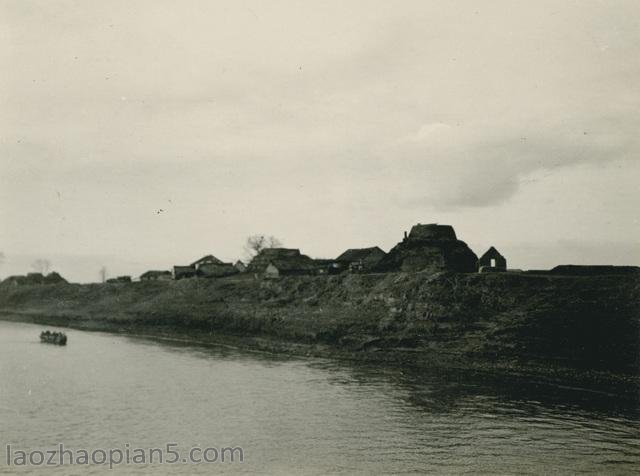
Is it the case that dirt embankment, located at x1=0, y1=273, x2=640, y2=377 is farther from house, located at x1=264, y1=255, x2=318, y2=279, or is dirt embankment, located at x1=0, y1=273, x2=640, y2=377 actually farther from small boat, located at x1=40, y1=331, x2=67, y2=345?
small boat, located at x1=40, y1=331, x2=67, y2=345

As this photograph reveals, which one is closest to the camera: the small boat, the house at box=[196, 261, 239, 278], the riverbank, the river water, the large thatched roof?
the river water

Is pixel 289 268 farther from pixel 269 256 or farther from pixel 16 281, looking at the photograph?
pixel 16 281

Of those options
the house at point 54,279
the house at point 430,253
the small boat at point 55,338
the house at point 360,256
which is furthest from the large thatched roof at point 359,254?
the house at point 54,279

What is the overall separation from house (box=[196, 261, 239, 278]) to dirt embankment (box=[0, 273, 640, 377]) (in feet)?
78.7

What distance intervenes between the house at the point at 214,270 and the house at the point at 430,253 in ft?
145

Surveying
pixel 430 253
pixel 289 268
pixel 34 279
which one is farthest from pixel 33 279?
pixel 430 253

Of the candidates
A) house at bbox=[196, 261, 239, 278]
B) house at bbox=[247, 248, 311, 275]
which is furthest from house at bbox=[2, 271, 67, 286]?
house at bbox=[247, 248, 311, 275]

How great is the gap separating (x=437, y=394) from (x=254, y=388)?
471 inches

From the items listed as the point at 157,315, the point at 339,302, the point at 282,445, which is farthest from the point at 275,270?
the point at 282,445

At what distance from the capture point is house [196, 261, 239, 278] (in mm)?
109625

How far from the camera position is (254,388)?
1438 inches

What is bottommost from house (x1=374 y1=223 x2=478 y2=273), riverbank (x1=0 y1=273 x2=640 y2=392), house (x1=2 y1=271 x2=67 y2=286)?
riverbank (x1=0 y1=273 x2=640 y2=392)

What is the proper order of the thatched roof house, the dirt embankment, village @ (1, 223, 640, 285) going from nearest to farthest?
the dirt embankment, village @ (1, 223, 640, 285), the thatched roof house

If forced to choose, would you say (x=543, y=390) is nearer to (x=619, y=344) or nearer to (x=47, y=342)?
(x=619, y=344)
